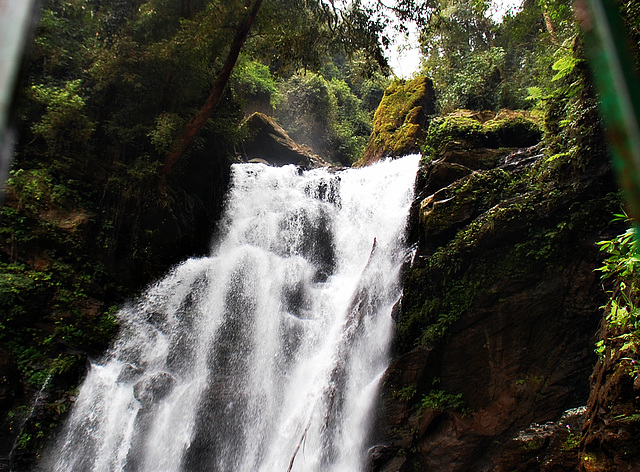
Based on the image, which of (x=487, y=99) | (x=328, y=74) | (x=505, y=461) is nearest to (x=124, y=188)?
(x=505, y=461)

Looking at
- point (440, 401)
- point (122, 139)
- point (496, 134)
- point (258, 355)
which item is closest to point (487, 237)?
point (440, 401)

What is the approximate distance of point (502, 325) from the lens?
249 inches

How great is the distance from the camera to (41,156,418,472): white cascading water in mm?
7320

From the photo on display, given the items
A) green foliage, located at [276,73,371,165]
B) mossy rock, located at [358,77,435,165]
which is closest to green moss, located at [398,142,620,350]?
mossy rock, located at [358,77,435,165]

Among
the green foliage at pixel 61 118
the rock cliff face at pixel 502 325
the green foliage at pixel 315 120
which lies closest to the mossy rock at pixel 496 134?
the rock cliff face at pixel 502 325

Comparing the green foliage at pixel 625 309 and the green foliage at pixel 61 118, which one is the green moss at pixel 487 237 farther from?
the green foliage at pixel 61 118

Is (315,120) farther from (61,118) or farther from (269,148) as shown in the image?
(61,118)

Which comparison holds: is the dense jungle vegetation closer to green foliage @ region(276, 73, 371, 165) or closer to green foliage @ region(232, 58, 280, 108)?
green foliage @ region(232, 58, 280, 108)

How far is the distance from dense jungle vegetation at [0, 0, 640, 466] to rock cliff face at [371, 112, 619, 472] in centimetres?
117

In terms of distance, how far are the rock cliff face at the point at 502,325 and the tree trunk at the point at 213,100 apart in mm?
5904

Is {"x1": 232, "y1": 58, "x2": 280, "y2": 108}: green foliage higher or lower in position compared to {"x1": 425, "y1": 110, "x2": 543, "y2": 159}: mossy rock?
higher

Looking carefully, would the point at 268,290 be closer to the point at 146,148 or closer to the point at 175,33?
the point at 146,148

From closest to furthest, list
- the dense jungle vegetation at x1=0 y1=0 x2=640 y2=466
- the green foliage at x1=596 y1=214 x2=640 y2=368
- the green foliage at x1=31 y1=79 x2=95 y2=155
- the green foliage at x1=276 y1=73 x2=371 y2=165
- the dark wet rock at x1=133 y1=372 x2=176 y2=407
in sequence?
the green foliage at x1=596 y1=214 x2=640 y2=368 → the dense jungle vegetation at x1=0 y1=0 x2=640 y2=466 → the dark wet rock at x1=133 y1=372 x2=176 y2=407 → the green foliage at x1=31 y1=79 x2=95 y2=155 → the green foliage at x1=276 y1=73 x2=371 y2=165

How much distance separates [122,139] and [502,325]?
1016cm
